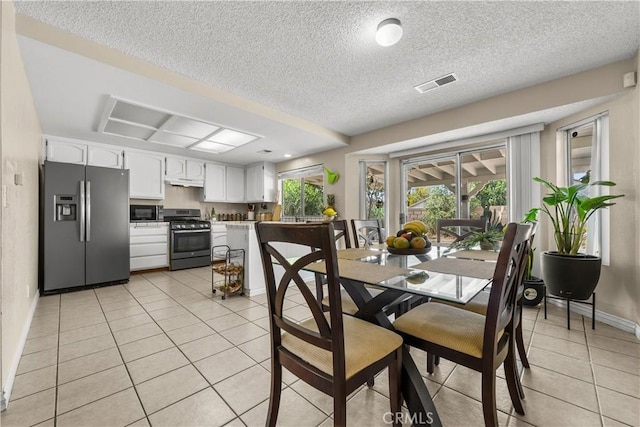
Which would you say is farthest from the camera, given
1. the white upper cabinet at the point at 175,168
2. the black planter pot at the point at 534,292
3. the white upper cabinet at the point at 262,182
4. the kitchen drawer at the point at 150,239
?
the white upper cabinet at the point at 262,182

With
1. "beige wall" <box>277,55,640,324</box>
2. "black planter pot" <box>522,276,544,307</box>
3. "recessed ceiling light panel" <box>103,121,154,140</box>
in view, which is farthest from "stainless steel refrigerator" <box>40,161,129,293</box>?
"black planter pot" <box>522,276,544,307</box>

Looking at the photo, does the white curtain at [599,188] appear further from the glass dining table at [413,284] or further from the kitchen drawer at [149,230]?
the kitchen drawer at [149,230]

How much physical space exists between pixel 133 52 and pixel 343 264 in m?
2.44

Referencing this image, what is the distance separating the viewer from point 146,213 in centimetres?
496

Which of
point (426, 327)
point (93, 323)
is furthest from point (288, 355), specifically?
point (93, 323)

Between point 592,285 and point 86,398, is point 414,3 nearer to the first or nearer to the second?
point 592,285

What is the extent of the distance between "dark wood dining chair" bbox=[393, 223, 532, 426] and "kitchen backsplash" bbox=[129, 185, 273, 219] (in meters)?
5.29

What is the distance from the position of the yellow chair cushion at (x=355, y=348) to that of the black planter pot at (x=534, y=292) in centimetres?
251

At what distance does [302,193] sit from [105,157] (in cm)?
352

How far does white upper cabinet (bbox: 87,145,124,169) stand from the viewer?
4289 millimetres

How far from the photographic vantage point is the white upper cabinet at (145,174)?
4.69 m

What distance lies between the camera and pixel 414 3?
5.60ft

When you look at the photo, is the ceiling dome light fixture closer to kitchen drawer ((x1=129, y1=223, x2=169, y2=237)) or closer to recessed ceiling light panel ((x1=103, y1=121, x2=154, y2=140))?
recessed ceiling light panel ((x1=103, y1=121, x2=154, y2=140))

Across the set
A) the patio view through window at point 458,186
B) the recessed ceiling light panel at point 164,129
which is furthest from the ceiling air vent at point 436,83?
the recessed ceiling light panel at point 164,129
